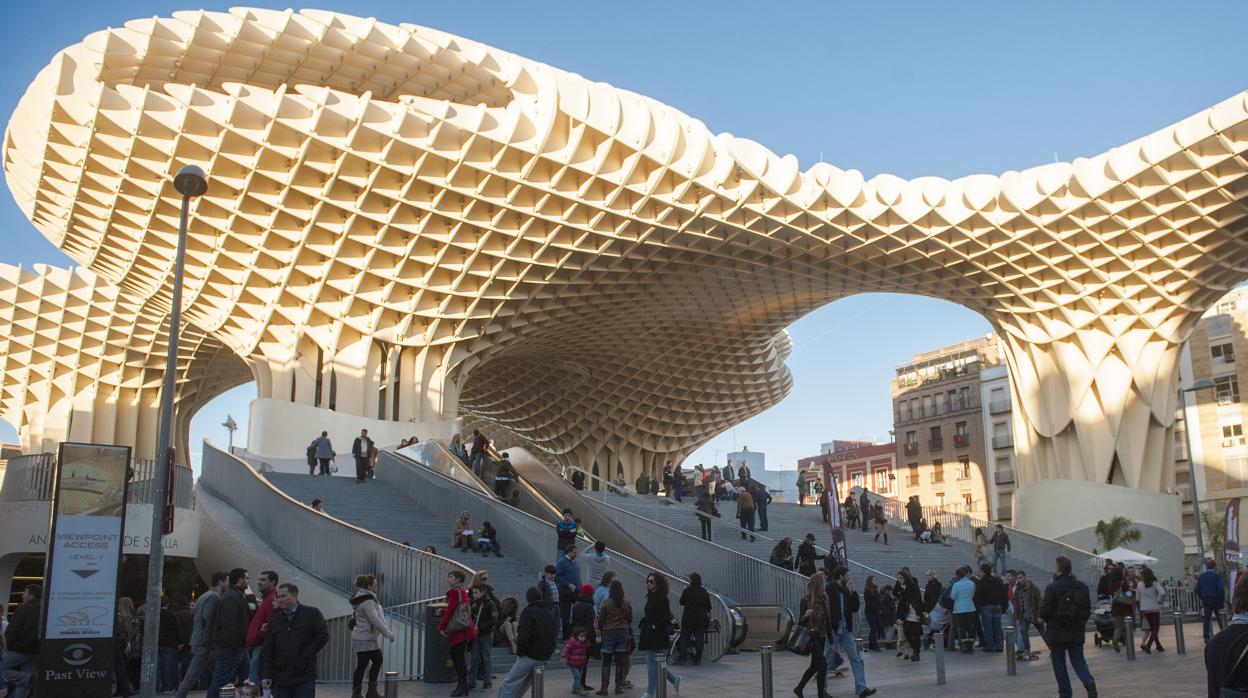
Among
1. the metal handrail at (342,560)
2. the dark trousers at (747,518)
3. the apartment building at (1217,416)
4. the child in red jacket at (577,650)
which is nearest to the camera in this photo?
the child in red jacket at (577,650)

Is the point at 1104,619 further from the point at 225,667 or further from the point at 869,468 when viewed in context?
the point at 869,468

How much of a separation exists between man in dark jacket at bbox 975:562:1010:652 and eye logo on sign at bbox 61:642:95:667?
1169 cm

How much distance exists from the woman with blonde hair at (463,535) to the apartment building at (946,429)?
156ft

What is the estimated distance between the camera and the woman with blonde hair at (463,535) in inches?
723

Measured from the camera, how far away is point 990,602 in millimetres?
15938

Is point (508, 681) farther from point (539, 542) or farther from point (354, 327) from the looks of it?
point (354, 327)

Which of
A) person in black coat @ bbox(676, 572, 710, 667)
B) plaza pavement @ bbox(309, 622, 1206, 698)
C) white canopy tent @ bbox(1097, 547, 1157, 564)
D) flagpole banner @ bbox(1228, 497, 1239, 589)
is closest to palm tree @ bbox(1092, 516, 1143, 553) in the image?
white canopy tent @ bbox(1097, 547, 1157, 564)

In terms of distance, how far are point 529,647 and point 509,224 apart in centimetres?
2457

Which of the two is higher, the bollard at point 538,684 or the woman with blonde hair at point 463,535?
the woman with blonde hair at point 463,535

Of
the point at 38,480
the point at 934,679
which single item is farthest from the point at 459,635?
the point at 38,480

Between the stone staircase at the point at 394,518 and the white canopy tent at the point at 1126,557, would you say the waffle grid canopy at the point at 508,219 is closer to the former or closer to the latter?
the white canopy tent at the point at 1126,557

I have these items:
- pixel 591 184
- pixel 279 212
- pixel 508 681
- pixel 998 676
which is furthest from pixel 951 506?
pixel 508 681

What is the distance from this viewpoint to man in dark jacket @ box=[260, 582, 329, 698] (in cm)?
812

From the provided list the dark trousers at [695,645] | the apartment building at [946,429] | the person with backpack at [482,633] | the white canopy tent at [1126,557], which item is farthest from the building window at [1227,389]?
the person with backpack at [482,633]
